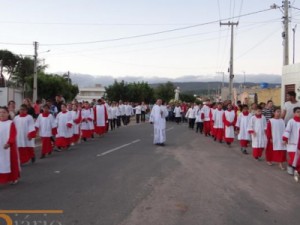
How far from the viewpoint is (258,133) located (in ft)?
46.2

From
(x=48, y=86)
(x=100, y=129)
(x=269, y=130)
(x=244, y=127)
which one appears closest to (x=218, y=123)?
(x=244, y=127)

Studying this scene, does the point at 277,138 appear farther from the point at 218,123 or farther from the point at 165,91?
the point at 165,91

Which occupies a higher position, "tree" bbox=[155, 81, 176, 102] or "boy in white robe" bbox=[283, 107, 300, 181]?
"tree" bbox=[155, 81, 176, 102]

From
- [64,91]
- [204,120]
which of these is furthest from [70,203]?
[64,91]

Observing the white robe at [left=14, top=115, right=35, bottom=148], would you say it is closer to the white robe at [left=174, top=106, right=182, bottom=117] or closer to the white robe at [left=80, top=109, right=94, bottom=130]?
the white robe at [left=80, top=109, right=94, bottom=130]

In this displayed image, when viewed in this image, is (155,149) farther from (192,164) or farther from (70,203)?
(70,203)

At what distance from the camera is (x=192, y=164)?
12.7 m

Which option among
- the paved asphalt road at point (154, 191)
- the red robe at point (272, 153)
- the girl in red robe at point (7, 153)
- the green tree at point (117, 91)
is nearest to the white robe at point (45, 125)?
the paved asphalt road at point (154, 191)

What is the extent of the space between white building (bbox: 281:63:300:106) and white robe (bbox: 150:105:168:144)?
7244 mm

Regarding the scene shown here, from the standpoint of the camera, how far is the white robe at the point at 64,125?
1650 cm

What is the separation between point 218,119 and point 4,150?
42.2 feet

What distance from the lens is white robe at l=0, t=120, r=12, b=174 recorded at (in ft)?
30.7

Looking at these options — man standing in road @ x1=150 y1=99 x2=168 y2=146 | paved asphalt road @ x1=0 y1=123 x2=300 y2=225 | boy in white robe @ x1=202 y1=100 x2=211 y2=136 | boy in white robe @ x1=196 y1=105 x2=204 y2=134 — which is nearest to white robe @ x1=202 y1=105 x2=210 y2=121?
boy in white robe @ x1=202 y1=100 x2=211 y2=136

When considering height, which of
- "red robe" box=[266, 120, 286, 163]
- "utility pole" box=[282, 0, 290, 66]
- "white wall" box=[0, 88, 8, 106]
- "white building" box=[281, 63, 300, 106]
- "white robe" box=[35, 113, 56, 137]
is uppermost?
"utility pole" box=[282, 0, 290, 66]
